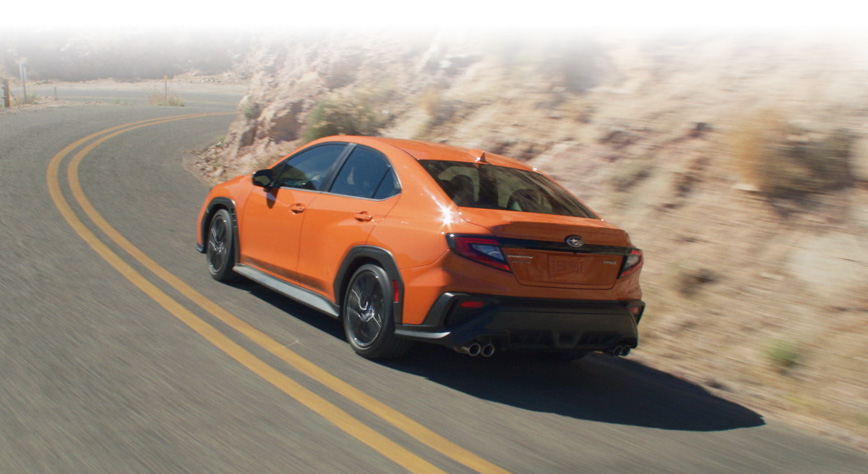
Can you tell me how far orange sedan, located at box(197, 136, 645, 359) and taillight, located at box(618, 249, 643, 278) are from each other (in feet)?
0.04

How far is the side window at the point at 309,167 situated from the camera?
6.54 m

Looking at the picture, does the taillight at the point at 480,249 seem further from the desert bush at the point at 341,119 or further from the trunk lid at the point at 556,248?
the desert bush at the point at 341,119

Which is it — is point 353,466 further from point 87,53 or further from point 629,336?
point 87,53

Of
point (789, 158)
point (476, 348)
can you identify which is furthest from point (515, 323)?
point (789, 158)

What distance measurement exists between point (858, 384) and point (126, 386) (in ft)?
15.6

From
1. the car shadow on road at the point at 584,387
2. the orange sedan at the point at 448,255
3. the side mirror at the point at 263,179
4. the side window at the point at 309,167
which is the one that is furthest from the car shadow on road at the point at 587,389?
the side mirror at the point at 263,179

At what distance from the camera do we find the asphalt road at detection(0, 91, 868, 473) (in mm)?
4000

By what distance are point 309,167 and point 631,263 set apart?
2.73m

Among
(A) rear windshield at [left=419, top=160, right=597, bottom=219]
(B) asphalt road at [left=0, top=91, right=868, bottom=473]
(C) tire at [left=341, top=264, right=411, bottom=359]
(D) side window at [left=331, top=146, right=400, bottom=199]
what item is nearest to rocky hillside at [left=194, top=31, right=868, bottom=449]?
(B) asphalt road at [left=0, top=91, right=868, bottom=473]

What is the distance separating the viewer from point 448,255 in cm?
504

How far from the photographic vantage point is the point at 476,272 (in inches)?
198

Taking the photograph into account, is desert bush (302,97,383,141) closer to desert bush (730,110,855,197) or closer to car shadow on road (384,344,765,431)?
desert bush (730,110,855,197)

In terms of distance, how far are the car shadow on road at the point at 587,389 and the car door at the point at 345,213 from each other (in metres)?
0.91

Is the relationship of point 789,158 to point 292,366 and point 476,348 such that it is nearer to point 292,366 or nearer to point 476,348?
point 476,348
